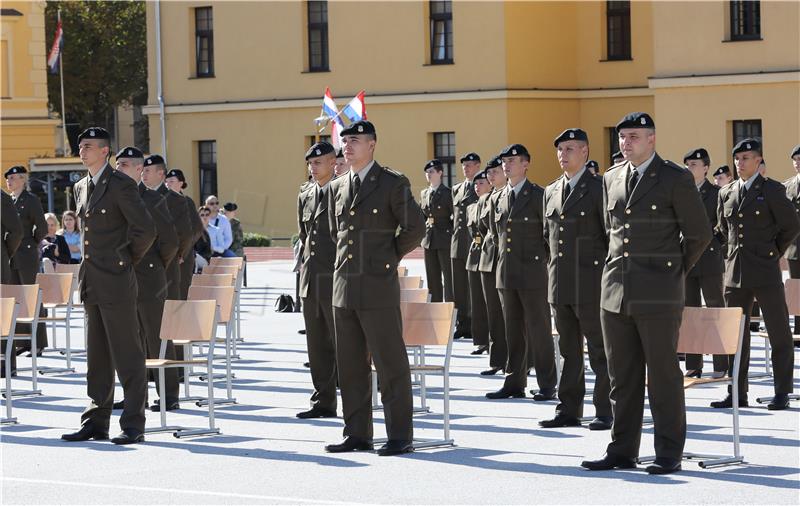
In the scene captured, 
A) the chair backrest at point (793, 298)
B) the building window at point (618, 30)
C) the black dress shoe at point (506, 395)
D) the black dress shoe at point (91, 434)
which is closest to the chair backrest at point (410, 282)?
the black dress shoe at point (506, 395)

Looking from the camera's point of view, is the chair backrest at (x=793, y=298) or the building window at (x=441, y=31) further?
the building window at (x=441, y=31)

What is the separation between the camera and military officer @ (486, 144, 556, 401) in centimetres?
1349

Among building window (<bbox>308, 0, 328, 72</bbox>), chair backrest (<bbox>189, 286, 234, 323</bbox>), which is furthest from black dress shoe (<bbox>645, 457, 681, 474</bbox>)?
building window (<bbox>308, 0, 328, 72</bbox>)

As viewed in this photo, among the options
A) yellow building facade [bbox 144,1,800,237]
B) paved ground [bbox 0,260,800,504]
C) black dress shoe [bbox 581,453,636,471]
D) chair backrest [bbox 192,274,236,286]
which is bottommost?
paved ground [bbox 0,260,800,504]

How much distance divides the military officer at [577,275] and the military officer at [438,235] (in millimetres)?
7603

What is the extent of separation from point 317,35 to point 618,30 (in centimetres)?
866

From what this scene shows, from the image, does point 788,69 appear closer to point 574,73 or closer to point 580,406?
point 574,73

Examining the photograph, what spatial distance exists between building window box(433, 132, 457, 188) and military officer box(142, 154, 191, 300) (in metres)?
28.0

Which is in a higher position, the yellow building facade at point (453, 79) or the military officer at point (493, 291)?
the yellow building facade at point (453, 79)

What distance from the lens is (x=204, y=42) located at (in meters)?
47.3

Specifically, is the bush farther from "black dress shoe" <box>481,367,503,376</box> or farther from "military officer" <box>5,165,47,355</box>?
"black dress shoe" <box>481,367,503,376</box>

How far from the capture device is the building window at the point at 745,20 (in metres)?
36.0

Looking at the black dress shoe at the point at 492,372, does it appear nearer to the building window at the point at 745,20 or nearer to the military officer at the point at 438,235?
the military officer at the point at 438,235

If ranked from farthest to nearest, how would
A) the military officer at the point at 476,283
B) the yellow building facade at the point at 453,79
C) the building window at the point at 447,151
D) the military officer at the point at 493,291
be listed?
the building window at the point at 447,151 < the yellow building facade at the point at 453,79 < the military officer at the point at 476,283 < the military officer at the point at 493,291
